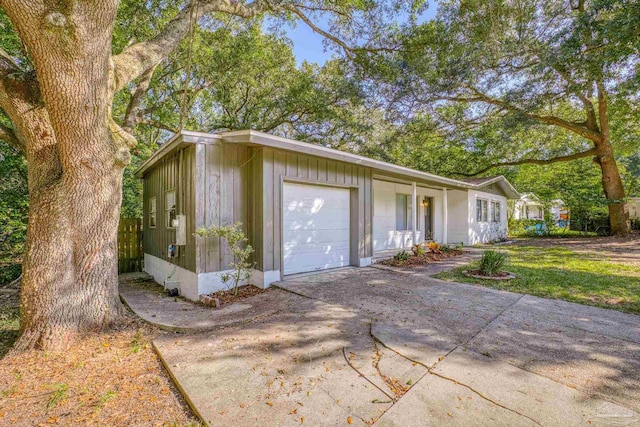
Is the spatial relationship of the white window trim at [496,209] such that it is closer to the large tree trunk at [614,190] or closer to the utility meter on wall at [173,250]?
the large tree trunk at [614,190]

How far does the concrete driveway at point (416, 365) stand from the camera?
2.07m

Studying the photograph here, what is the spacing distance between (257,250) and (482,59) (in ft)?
32.6

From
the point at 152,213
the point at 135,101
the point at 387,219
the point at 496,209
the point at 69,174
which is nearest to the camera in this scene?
the point at 69,174

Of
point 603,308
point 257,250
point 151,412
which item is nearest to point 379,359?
point 151,412

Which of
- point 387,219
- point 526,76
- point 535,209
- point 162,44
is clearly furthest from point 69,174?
point 535,209

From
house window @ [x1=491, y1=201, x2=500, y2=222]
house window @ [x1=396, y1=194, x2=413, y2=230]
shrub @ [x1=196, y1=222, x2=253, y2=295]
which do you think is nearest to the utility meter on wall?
shrub @ [x1=196, y1=222, x2=253, y2=295]

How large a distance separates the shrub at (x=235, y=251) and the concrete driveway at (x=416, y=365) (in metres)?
1.36

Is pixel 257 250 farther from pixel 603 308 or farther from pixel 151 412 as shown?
pixel 603 308

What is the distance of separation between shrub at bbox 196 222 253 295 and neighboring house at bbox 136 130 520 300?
146 mm

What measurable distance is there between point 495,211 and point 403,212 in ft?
22.9

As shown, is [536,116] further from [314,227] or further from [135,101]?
[135,101]

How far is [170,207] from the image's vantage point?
647 centimetres

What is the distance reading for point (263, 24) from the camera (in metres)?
10.1

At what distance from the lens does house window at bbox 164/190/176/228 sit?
6258mm
